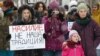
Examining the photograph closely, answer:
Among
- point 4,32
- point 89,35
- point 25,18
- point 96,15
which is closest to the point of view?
point 89,35

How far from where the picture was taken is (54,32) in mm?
10047

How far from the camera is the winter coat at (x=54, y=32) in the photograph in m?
10.0

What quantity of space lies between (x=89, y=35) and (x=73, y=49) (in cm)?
46

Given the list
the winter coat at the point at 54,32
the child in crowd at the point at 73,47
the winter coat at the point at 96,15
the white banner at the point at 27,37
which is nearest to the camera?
the child in crowd at the point at 73,47

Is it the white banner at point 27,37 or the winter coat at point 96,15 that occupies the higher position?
the winter coat at point 96,15

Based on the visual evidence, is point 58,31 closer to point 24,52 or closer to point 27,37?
point 27,37

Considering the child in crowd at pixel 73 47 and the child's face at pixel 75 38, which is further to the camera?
the child in crowd at pixel 73 47

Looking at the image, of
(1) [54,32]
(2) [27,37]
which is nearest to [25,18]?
(2) [27,37]

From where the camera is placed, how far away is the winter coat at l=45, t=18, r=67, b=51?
10.0 m

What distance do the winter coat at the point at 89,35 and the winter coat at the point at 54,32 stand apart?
1419 mm

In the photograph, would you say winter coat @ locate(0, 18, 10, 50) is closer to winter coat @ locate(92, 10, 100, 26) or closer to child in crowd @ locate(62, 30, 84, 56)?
child in crowd @ locate(62, 30, 84, 56)

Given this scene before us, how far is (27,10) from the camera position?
9.16 meters

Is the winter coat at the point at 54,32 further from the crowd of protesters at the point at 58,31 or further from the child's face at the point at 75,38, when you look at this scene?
the child's face at the point at 75,38

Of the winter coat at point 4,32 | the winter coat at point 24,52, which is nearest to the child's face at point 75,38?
the winter coat at point 24,52
